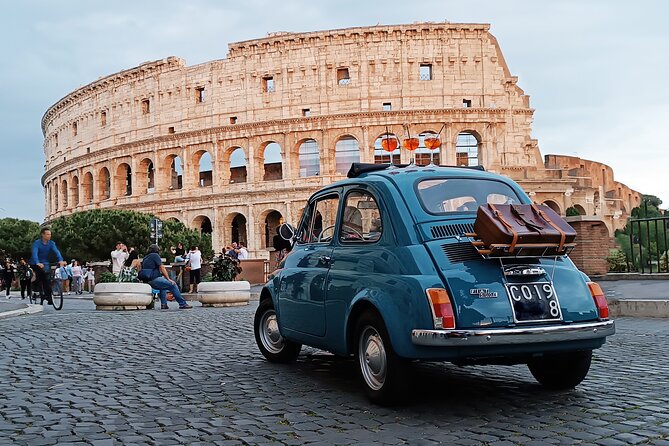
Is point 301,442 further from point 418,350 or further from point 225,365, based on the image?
point 225,365

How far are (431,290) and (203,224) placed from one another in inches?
2016

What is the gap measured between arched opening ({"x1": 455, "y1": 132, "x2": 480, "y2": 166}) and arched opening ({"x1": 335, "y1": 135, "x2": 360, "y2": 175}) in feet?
23.6

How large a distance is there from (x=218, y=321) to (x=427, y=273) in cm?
804

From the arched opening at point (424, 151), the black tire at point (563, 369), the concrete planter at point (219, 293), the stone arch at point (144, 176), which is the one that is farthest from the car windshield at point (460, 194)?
the stone arch at point (144, 176)

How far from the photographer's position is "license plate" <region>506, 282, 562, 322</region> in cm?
446

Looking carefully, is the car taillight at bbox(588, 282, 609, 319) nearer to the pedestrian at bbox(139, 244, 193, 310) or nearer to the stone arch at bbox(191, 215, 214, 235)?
the pedestrian at bbox(139, 244, 193, 310)

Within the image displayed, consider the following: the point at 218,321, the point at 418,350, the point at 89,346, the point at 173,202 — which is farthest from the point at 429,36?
the point at 418,350

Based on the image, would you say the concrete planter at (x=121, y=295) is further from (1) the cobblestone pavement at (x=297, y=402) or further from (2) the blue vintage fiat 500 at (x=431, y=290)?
(2) the blue vintage fiat 500 at (x=431, y=290)

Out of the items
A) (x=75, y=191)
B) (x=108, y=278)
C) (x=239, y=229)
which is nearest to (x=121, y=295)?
(x=108, y=278)

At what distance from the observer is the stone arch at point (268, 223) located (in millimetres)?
49812

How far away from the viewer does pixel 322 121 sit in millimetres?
49000

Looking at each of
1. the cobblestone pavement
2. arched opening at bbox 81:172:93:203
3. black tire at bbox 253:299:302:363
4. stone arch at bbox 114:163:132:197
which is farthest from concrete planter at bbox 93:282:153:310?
arched opening at bbox 81:172:93:203

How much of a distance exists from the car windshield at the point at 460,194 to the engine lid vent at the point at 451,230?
18cm

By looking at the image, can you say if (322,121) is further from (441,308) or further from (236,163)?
(441,308)
